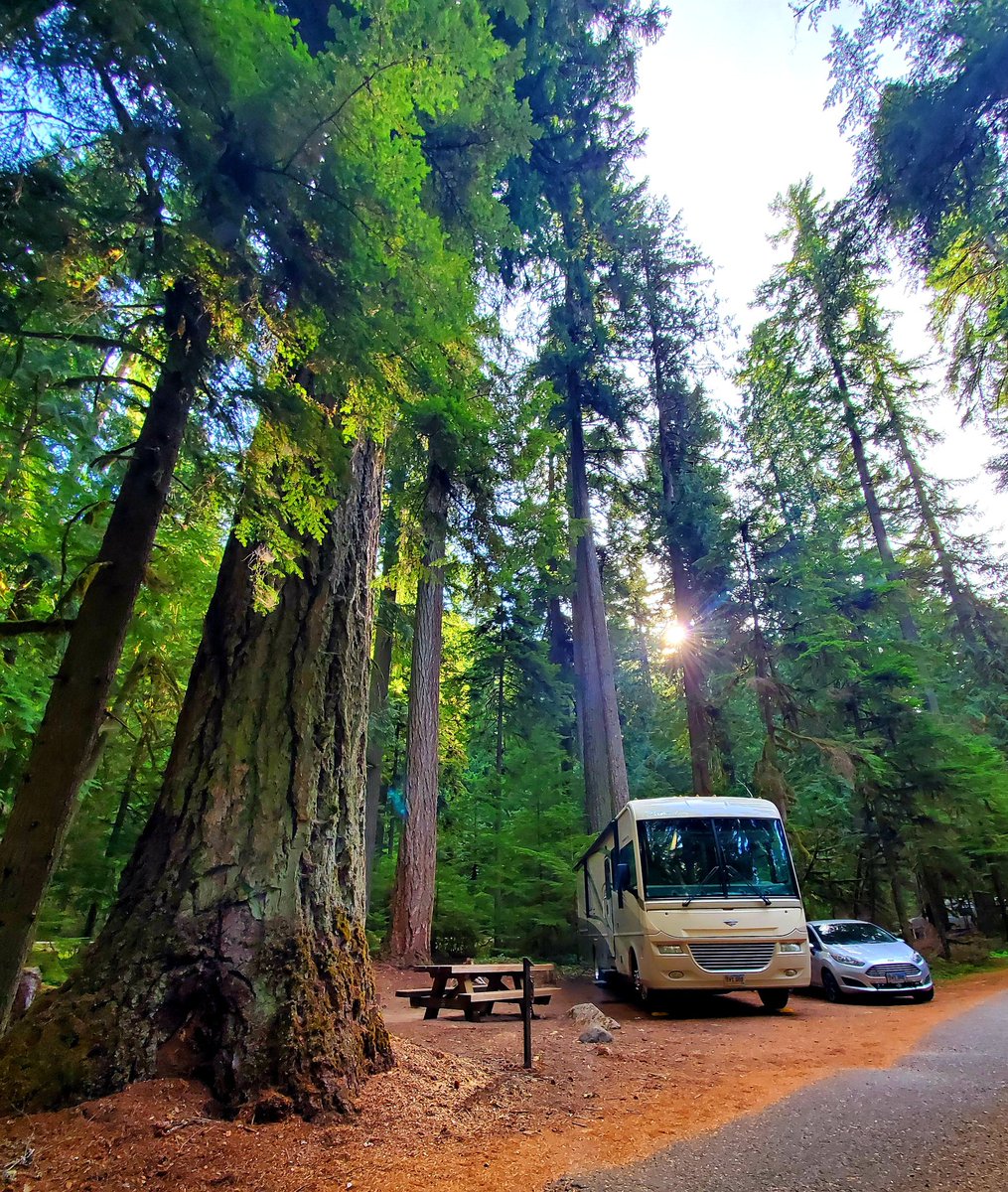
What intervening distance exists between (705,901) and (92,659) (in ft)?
25.7

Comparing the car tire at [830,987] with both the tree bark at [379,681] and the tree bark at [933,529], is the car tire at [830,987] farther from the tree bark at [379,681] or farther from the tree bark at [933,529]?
the tree bark at [933,529]

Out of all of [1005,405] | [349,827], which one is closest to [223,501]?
[349,827]

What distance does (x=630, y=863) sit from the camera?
9211 millimetres

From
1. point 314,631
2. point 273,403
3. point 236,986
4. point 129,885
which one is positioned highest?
point 273,403

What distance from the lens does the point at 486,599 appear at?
→ 8.05 metres

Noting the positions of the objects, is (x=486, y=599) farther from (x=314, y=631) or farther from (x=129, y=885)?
(x=129, y=885)

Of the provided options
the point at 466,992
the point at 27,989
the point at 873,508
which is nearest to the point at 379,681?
the point at 466,992

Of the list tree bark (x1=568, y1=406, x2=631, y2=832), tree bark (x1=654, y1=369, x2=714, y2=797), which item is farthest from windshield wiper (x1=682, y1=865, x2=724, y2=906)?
A: tree bark (x1=654, y1=369, x2=714, y2=797)

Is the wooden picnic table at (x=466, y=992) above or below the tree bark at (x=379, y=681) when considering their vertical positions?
below

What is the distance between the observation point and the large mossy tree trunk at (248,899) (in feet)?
10.1

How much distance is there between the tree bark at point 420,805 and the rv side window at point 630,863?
3773 mm

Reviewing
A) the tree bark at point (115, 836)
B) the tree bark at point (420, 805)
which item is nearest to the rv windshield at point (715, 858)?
the tree bark at point (420, 805)

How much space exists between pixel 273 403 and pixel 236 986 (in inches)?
125

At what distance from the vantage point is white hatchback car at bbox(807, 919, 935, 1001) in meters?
9.57
